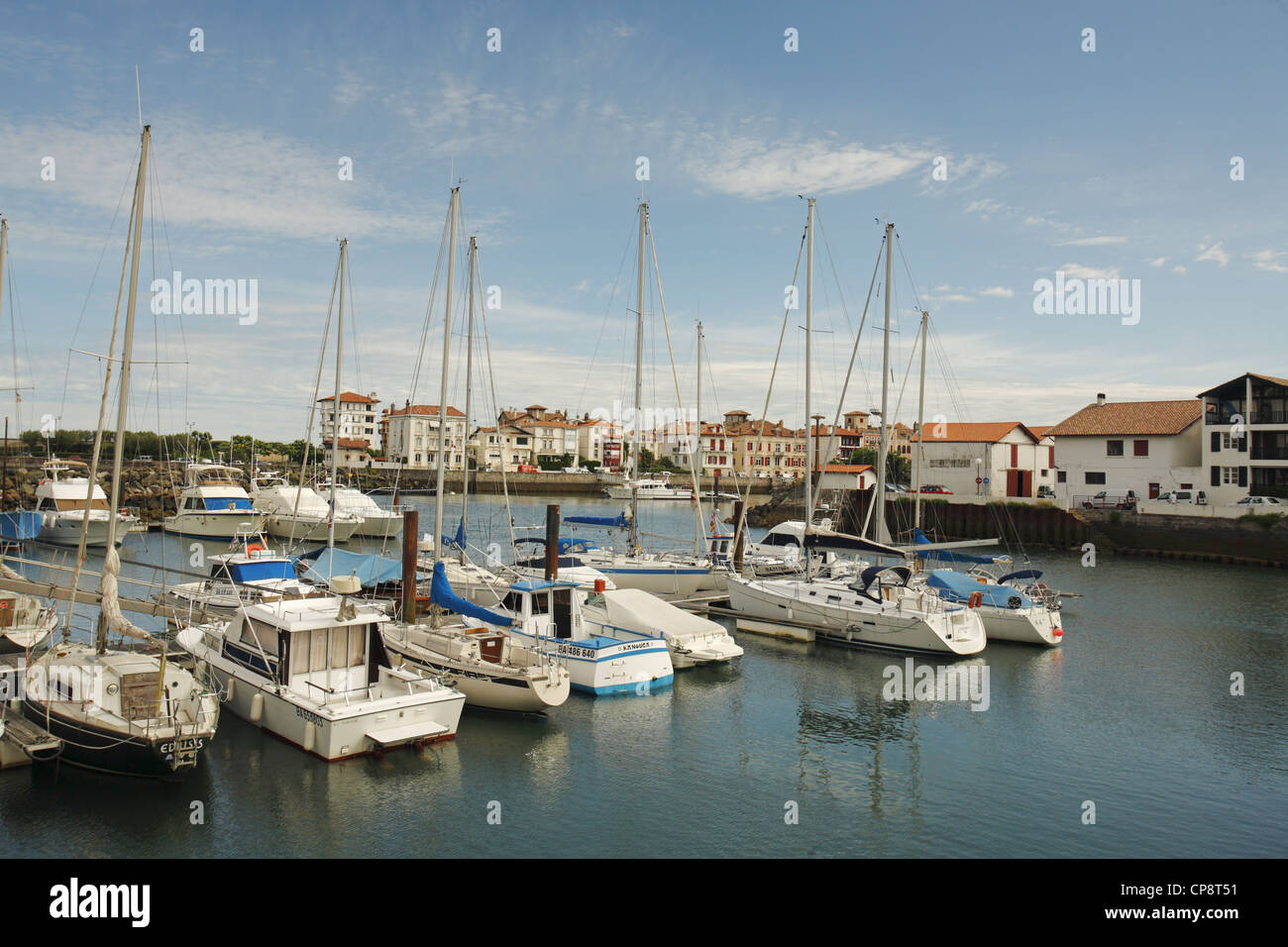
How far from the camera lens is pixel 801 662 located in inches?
975

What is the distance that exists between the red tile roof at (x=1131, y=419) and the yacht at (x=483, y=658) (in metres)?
60.8

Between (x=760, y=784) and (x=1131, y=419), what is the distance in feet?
211

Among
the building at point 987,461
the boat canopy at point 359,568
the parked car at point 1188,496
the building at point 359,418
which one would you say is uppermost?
the building at point 359,418

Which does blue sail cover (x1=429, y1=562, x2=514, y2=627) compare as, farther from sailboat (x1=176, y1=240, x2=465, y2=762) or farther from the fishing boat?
the fishing boat

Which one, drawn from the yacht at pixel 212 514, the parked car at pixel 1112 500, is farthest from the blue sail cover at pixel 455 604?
the parked car at pixel 1112 500

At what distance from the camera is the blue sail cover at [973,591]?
89.5 ft

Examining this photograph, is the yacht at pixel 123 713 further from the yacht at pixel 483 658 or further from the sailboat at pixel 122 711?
the yacht at pixel 483 658

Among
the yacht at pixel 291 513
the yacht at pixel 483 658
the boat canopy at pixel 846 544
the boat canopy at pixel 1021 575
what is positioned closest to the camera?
the yacht at pixel 483 658

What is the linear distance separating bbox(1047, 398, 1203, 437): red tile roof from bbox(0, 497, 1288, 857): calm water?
158 feet

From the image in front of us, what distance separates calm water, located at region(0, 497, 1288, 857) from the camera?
12.8 m

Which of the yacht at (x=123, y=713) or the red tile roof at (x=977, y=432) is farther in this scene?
the red tile roof at (x=977, y=432)
